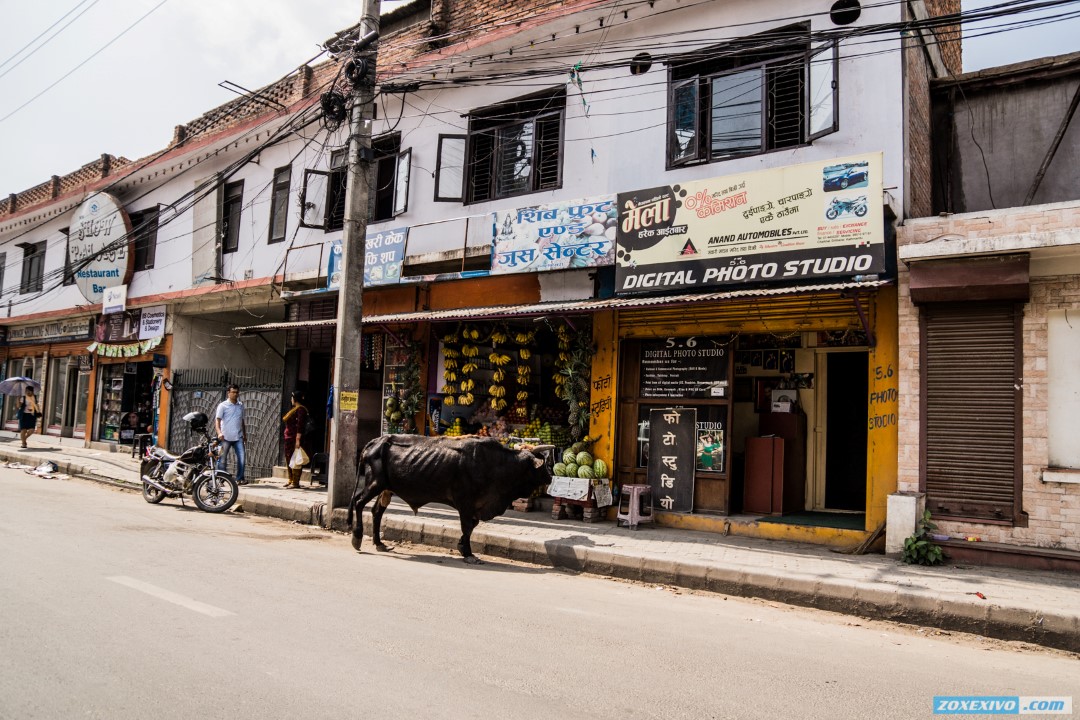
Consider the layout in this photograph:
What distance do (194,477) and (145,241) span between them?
11.4 meters

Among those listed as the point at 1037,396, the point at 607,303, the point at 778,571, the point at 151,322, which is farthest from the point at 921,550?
the point at 151,322

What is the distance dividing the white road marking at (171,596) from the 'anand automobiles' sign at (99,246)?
16.4 meters

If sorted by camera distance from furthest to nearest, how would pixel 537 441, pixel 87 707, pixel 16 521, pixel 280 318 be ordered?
pixel 280 318
pixel 537 441
pixel 16 521
pixel 87 707

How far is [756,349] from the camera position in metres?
11.7

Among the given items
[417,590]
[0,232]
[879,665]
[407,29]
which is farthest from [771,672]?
[0,232]

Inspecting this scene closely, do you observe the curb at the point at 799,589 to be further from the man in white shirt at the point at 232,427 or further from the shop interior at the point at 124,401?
the shop interior at the point at 124,401

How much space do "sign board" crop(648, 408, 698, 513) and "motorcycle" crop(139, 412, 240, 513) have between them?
6.74m

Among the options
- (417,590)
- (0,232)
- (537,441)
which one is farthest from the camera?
(0,232)

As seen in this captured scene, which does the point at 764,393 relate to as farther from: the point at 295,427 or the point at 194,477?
the point at 194,477

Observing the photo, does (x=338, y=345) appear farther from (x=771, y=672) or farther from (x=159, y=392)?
(x=159, y=392)

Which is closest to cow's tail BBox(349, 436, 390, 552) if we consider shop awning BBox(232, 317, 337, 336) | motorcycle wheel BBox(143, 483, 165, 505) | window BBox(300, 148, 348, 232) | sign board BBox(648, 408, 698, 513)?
sign board BBox(648, 408, 698, 513)

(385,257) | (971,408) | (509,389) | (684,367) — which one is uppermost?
(385,257)

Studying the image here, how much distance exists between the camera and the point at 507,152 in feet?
42.1

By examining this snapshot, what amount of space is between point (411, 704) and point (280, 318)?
54.4 ft
